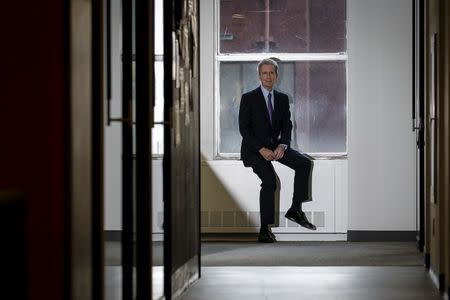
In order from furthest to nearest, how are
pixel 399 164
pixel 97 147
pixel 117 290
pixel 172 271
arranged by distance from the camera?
pixel 399 164
pixel 172 271
pixel 117 290
pixel 97 147

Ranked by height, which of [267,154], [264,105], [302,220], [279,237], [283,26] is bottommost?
[279,237]

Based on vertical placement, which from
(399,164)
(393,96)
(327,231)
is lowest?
(327,231)

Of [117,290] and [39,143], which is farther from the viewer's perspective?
[117,290]

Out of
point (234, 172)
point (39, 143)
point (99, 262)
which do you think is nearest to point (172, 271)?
point (99, 262)

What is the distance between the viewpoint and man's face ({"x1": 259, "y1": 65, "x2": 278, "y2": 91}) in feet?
34.3

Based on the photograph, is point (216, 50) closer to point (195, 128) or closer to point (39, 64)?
point (195, 128)

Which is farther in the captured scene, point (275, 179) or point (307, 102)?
point (307, 102)

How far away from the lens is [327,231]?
34.2 ft

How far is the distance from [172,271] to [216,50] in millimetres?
4717

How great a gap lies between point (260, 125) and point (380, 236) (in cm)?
164

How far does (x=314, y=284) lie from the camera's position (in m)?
6.93

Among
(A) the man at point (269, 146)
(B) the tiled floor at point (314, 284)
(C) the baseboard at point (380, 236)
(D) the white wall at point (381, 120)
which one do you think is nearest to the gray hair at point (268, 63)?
(A) the man at point (269, 146)

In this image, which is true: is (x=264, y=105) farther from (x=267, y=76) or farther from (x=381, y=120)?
(x=381, y=120)

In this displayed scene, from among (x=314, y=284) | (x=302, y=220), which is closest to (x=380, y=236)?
(x=302, y=220)
